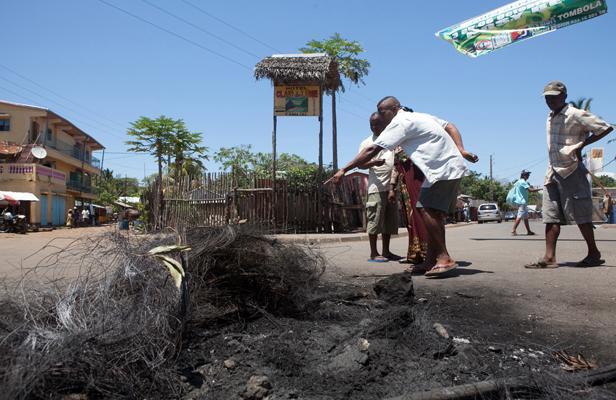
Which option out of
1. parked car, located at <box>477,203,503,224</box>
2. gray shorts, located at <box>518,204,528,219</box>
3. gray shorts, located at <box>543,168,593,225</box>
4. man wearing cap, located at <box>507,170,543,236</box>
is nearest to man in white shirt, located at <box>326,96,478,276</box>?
gray shorts, located at <box>543,168,593,225</box>

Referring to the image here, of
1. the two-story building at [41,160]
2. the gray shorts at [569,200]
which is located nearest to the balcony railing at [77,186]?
the two-story building at [41,160]

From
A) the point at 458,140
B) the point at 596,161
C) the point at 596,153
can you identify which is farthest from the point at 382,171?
the point at 596,153

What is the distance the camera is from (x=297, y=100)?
1406cm

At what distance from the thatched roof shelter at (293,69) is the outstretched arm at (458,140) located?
9.19 m

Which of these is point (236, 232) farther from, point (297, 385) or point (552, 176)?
point (552, 176)

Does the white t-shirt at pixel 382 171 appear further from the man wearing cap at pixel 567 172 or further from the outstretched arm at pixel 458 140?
the man wearing cap at pixel 567 172

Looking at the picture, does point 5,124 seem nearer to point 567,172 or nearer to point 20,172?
point 20,172

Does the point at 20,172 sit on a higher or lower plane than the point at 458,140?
higher

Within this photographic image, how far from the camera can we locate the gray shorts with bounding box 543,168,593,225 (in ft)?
15.4

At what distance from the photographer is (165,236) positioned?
8.53ft

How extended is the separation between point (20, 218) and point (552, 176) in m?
26.4

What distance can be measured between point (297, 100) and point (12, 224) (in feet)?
61.3

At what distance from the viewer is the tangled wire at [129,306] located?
162 cm

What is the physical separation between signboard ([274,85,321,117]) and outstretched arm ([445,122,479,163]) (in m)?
9.53
